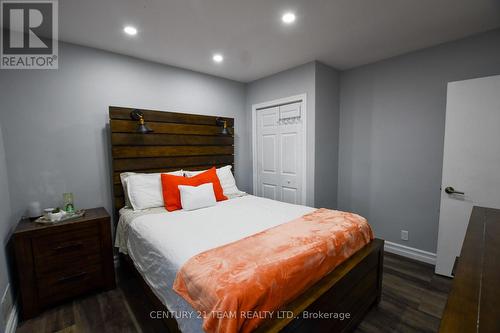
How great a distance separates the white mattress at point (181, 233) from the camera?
1416mm

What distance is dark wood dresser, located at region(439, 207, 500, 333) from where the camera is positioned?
584mm

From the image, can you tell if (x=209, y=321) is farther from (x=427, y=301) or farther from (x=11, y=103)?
(x=11, y=103)

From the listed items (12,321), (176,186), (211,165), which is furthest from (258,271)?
(211,165)

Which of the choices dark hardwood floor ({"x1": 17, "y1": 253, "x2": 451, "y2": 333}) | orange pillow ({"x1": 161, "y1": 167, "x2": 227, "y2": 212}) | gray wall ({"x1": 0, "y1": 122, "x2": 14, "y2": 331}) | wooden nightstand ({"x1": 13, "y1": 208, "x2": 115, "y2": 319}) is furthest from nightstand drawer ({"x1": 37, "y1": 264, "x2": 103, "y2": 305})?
orange pillow ({"x1": 161, "y1": 167, "x2": 227, "y2": 212})

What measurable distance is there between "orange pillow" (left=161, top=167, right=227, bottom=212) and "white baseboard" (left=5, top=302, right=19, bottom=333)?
136 centimetres

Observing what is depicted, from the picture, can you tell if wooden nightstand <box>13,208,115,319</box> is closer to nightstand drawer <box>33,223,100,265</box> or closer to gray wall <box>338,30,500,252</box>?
nightstand drawer <box>33,223,100,265</box>

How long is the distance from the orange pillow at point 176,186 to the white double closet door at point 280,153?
105cm

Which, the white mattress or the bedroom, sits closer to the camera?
the white mattress

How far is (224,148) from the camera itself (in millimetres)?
3533

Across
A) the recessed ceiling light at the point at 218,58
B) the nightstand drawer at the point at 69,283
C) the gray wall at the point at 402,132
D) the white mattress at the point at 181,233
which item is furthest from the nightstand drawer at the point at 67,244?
the gray wall at the point at 402,132

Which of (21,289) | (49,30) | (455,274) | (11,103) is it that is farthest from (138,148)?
(455,274)

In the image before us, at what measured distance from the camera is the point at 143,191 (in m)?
2.48

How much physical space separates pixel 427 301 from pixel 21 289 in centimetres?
346

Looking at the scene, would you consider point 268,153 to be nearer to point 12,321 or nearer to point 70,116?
point 70,116
